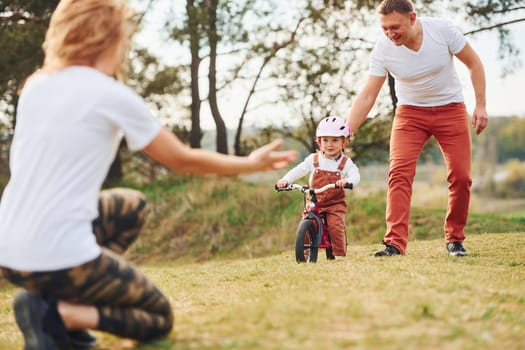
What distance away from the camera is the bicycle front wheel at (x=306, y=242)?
661 cm

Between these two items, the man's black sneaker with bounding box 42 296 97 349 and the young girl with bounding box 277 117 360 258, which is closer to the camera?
the man's black sneaker with bounding box 42 296 97 349

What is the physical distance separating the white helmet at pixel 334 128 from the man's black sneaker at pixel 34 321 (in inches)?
151

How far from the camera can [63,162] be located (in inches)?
129

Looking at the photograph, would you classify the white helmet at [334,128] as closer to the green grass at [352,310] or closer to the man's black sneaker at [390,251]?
the man's black sneaker at [390,251]

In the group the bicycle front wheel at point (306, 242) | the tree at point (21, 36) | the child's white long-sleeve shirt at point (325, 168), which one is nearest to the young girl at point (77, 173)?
the bicycle front wheel at point (306, 242)

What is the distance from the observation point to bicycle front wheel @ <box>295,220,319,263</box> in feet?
21.7

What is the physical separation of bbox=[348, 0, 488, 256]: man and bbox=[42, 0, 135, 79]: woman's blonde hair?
352cm

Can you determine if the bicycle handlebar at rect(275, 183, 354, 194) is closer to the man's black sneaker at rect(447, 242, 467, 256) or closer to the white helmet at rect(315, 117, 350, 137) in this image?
the white helmet at rect(315, 117, 350, 137)

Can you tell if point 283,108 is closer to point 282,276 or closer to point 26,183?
point 282,276

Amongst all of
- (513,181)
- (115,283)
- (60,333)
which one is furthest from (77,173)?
(513,181)

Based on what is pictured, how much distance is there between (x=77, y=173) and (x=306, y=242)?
3.78 metres

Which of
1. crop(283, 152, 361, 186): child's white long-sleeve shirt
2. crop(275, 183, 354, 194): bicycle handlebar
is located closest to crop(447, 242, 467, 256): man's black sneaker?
crop(283, 152, 361, 186): child's white long-sleeve shirt

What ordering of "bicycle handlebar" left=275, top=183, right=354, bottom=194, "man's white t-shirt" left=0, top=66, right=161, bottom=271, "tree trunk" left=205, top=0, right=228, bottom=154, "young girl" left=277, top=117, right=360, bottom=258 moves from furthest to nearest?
1. "tree trunk" left=205, top=0, right=228, bottom=154
2. "young girl" left=277, top=117, right=360, bottom=258
3. "bicycle handlebar" left=275, top=183, right=354, bottom=194
4. "man's white t-shirt" left=0, top=66, right=161, bottom=271

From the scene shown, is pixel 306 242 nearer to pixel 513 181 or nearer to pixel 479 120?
pixel 479 120
